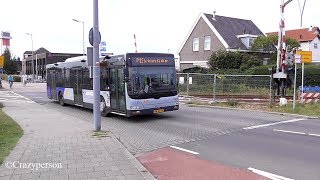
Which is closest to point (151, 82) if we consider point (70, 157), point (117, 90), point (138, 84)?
point (138, 84)

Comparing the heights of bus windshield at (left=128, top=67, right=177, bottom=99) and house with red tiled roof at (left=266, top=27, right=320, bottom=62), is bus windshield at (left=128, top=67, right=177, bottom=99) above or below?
below

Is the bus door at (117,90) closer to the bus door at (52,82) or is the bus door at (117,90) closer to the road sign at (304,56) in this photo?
the road sign at (304,56)

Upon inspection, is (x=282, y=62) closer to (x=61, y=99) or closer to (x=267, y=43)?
(x=61, y=99)

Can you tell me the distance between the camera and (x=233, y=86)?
78.4 ft

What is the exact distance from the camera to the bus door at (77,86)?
772 inches

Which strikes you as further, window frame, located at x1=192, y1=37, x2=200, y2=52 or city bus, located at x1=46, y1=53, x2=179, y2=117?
window frame, located at x1=192, y1=37, x2=200, y2=52

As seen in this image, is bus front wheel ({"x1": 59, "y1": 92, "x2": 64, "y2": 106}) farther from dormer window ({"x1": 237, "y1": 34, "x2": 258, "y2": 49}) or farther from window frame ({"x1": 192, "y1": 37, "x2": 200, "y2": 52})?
dormer window ({"x1": 237, "y1": 34, "x2": 258, "y2": 49})

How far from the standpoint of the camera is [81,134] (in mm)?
11023

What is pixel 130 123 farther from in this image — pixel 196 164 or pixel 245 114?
pixel 196 164

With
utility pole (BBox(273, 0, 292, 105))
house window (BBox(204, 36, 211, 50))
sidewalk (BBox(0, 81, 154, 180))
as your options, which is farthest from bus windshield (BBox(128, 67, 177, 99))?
house window (BBox(204, 36, 211, 50))

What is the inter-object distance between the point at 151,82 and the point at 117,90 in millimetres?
1490

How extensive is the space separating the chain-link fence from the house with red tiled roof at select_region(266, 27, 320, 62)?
31774 mm

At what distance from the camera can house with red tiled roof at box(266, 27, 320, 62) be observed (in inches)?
2168

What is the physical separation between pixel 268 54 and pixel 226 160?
39.7m
